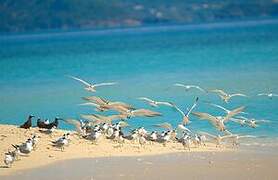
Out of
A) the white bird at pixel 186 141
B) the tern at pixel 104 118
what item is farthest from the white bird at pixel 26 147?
the white bird at pixel 186 141

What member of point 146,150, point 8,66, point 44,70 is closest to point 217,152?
point 146,150

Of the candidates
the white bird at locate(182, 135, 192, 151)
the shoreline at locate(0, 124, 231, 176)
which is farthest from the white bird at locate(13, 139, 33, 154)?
the white bird at locate(182, 135, 192, 151)

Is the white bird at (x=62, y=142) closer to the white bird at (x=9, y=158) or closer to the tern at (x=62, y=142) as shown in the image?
the tern at (x=62, y=142)

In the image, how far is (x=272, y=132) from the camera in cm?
2366

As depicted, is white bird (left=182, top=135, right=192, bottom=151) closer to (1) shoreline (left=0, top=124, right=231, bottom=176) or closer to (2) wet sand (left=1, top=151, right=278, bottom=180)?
(1) shoreline (left=0, top=124, right=231, bottom=176)

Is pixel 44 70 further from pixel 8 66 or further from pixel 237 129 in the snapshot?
pixel 237 129

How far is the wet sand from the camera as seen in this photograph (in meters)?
18.0

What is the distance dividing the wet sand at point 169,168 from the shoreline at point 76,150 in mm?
362

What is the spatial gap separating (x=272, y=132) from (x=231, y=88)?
53.5 ft

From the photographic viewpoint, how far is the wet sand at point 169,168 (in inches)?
710

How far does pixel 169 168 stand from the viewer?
18906 millimetres

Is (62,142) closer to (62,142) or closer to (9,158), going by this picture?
(62,142)

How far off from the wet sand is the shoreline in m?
0.36

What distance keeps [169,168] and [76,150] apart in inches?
118
